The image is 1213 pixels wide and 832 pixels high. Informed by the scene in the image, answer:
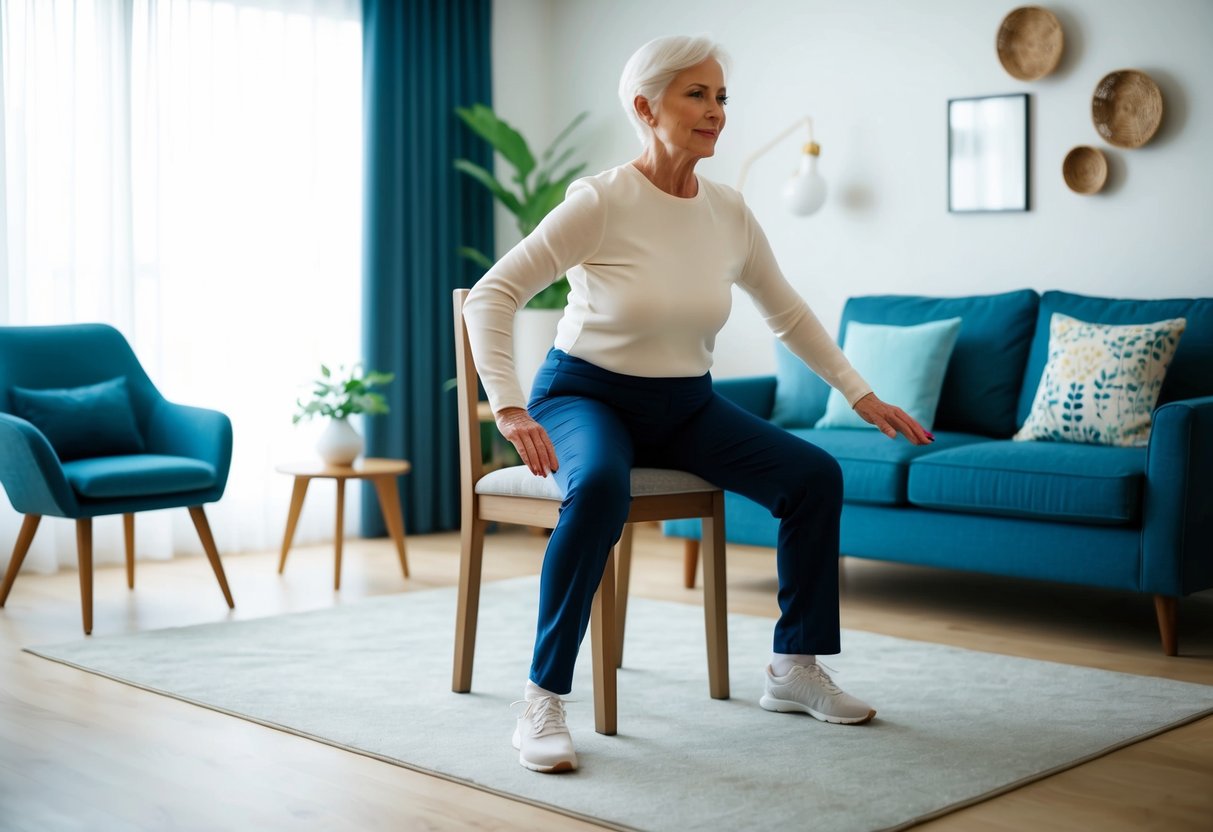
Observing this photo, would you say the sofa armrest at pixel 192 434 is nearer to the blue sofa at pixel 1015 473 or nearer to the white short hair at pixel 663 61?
the blue sofa at pixel 1015 473

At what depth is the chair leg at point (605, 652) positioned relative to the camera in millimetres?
2447

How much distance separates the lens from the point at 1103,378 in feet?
11.7

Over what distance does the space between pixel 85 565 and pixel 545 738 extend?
5.67 feet

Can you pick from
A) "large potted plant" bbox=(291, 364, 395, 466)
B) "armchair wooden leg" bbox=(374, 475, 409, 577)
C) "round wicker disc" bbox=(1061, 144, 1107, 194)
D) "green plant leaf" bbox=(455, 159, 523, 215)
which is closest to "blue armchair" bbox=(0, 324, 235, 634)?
"large potted plant" bbox=(291, 364, 395, 466)

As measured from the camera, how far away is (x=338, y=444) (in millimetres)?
4336

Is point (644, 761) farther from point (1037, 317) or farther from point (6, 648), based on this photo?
point (1037, 317)

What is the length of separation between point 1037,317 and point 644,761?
2297 mm

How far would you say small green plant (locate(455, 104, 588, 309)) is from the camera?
17.5 feet

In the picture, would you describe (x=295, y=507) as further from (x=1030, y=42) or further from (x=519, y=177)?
(x=1030, y=42)

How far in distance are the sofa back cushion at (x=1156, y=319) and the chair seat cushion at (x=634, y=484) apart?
5.45ft

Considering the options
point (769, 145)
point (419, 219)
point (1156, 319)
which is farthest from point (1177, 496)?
point (419, 219)

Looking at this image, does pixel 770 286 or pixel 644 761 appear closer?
pixel 644 761

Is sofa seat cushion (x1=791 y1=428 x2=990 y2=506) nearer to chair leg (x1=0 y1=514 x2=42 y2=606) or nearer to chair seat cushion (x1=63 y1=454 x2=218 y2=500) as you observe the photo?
chair seat cushion (x1=63 y1=454 x2=218 y2=500)

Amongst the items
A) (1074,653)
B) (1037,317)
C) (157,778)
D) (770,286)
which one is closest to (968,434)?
(1037,317)
